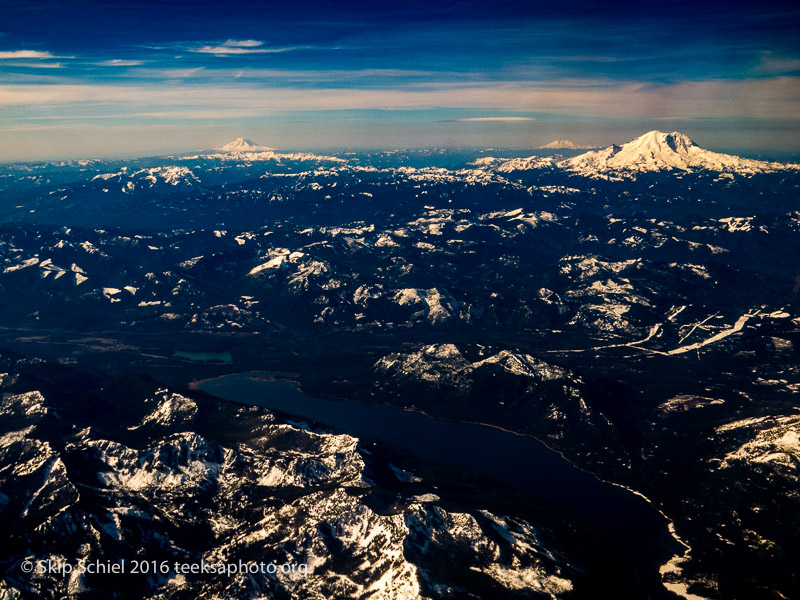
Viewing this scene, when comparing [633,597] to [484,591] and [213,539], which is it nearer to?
[484,591]

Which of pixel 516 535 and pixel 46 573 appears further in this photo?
pixel 516 535

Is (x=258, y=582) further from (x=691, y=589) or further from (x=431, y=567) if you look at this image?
(x=691, y=589)

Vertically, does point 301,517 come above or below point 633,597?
above

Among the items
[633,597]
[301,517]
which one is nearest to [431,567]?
[301,517]

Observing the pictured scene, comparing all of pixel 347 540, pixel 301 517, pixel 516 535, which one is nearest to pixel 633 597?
pixel 516 535

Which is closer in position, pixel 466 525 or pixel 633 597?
pixel 633 597

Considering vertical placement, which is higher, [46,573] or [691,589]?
[46,573]

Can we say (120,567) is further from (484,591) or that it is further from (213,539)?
(484,591)

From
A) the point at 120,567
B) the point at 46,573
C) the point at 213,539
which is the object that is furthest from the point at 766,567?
the point at 46,573
